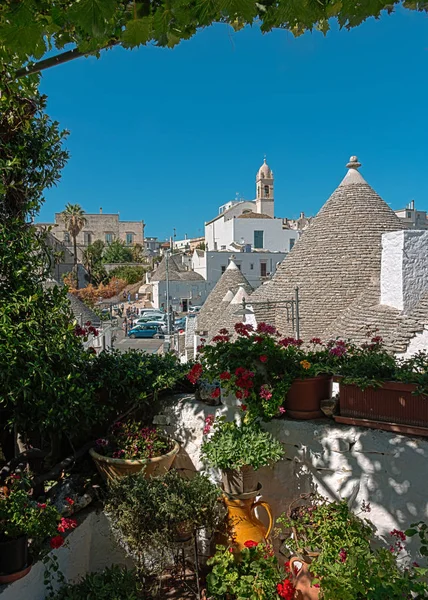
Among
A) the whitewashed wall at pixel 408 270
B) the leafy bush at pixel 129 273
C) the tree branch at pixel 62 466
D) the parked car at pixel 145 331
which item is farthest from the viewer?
the leafy bush at pixel 129 273

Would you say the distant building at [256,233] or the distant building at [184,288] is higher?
the distant building at [256,233]

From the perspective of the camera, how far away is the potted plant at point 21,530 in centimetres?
248

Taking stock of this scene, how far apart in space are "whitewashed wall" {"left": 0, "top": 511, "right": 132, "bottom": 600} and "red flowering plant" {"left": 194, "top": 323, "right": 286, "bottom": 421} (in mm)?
1441

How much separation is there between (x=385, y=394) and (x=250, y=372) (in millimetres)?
1030

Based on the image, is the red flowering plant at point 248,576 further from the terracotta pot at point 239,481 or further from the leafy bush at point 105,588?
the leafy bush at point 105,588

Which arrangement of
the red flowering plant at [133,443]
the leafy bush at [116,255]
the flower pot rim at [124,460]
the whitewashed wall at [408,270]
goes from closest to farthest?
1. the flower pot rim at [124,460]
2. the red flowering plant at [133,443]
3. the whitewashed wall at [408,270]
4. the leafy bush at [116,255]

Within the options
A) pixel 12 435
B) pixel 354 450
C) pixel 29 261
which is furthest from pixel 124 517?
pixel 29 261

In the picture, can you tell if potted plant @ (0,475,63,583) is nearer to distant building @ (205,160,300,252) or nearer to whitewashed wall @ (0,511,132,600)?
whitewashed wall @ (0,511,132,600)

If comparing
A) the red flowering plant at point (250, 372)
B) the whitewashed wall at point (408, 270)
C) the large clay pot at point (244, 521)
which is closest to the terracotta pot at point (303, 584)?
the large clay pot at point (244, 521)

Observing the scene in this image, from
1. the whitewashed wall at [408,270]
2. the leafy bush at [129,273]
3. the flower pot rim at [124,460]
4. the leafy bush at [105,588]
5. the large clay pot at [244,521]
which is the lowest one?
the leafy bush at [105,588]

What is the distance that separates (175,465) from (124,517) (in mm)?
951

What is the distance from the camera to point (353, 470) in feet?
10.1

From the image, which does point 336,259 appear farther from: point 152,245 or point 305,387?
point 152,245

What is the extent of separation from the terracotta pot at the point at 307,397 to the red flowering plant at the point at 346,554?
616 millimetres
